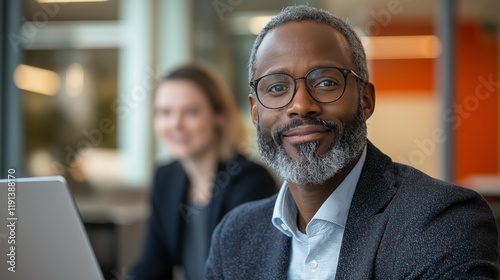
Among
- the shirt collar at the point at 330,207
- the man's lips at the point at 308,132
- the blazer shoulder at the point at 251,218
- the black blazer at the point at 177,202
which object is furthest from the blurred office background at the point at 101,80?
the man's lips at the point at 308,132

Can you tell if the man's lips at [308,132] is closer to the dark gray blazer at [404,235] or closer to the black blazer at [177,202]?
the dark gray blazer at [404,235]

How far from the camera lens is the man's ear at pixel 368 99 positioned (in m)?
1.35

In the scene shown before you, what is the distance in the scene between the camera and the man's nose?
3.99ft

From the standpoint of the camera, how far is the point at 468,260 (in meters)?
1.10

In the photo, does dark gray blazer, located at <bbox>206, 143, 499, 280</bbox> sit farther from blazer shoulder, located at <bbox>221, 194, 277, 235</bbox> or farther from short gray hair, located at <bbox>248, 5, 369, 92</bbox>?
short gray hair, located at <bbox>248, 5, 369, 92</bbox>

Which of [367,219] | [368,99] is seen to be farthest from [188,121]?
[367,219]

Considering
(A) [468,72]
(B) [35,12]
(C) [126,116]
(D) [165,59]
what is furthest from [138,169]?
(A) [468,72]

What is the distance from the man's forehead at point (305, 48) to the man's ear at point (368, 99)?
0.09 m

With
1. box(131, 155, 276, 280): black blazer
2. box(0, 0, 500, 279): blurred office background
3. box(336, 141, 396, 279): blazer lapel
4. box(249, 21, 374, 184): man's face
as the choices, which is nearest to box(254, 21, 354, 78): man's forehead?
box(249, 21, 374, 184): man's face

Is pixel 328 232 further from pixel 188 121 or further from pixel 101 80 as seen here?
pixel 101 80

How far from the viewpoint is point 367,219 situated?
124cm

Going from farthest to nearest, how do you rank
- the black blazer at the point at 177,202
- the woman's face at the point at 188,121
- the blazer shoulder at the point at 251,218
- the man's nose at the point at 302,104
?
1. the woman's face at the point at 188,121
2. the black blazer at the point at 177,202
3. the blazer shoulder at the point at 251,218
4. the man's nose at the point at 302,104

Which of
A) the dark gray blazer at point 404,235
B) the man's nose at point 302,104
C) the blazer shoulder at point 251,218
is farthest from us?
A: the blazer shoulder at point 251,218

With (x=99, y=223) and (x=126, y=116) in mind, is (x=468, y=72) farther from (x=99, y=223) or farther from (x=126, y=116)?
(x=99, y=223)
